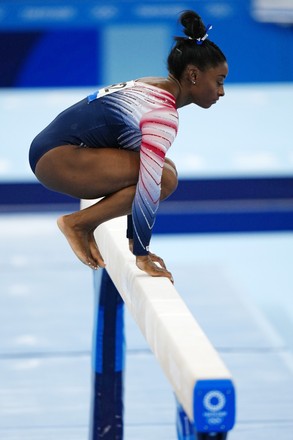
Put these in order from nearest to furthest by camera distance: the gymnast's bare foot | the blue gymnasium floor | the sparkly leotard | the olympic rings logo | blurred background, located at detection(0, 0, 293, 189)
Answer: the olympic rings logo, the sparkly leotard, the gymnast's bare foot, the blue gymnasium floor, blurred background, located at detection(0, 0, 293, 189)

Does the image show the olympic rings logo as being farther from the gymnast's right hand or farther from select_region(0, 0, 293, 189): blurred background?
select_region(0, 0, 293, 189): blurred background

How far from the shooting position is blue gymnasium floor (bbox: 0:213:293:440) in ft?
13.9

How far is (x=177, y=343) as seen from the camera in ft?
7.43

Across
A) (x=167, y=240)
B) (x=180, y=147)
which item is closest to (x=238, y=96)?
(x=180, y=147)

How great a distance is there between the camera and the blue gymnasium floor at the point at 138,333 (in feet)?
13.9

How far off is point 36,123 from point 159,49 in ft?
4.63

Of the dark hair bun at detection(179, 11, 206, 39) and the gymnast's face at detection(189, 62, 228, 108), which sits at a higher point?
the dark hair bun at detection(179, 11, 206, 39)

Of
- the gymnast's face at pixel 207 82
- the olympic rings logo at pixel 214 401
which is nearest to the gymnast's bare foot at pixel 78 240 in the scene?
the gymnast's face at pixel 207 82

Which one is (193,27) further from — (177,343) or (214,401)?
(214,401)

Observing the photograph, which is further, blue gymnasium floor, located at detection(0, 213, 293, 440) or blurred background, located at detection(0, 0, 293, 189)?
blurred background, located at detection(0, 0, 293, 189)

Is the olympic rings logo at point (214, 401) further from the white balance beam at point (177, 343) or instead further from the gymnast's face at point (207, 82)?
the gymnast's face at point (207, 82)

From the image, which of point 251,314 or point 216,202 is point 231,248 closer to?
point 216,202

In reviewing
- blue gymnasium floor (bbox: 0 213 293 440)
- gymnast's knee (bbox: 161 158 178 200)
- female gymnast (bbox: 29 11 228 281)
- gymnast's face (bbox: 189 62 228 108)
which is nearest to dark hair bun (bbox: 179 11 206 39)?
female gymnast (bbox: 29 11 228 281)

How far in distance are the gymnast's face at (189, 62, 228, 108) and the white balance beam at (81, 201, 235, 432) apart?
572mm
